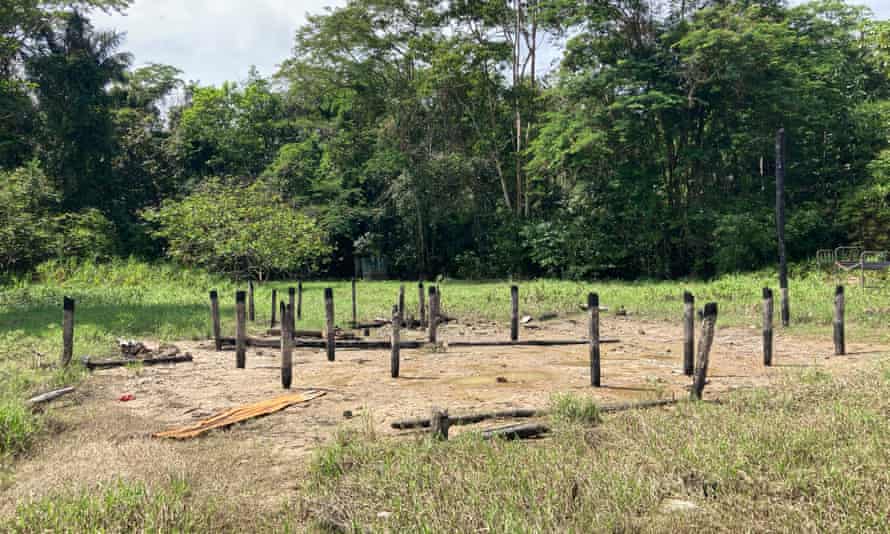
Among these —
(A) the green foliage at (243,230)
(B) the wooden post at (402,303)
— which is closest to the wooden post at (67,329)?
(B) the wooden post at (402,303)

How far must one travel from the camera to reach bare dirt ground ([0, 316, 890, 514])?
5852 mm

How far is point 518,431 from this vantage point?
21.1ft

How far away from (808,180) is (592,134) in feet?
33.3

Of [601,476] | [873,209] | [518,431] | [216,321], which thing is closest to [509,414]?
[518,431]

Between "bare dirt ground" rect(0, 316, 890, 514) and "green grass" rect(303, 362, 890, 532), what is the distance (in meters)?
0.98

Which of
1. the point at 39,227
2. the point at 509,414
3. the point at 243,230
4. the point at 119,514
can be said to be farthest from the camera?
the point at 39,227

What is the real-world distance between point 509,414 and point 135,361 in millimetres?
7293

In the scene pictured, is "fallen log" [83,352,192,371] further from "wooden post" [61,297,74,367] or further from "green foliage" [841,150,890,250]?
"green foliage" [841,150,890,250]

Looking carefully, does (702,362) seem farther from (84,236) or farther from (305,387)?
(84,236)

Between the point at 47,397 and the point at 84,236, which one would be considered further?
the point at 84,236

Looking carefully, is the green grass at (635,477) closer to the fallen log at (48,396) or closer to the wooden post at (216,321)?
the fallen log at (48,396)

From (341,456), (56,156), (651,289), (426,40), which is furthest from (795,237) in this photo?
(56,156)

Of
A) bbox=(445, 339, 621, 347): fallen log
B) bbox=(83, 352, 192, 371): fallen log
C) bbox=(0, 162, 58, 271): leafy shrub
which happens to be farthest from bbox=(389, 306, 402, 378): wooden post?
bbox=(0, 162, 58, 271): leafy shrub

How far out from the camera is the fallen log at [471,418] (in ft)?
22.3
